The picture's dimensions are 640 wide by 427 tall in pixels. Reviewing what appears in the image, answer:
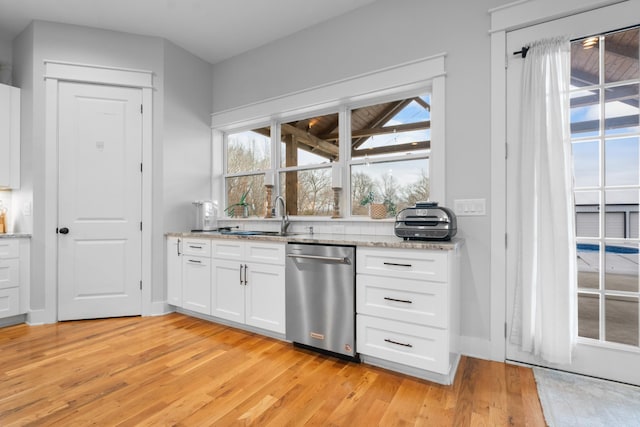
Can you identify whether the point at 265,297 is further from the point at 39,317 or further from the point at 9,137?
the point at 9,137

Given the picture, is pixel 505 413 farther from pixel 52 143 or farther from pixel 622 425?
pixel 52 143

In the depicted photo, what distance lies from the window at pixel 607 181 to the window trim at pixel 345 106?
2.80 feet

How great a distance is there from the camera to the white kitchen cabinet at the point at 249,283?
263cm

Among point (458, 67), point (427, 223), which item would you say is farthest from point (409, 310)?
point (458, 67)

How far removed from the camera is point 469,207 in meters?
2.41

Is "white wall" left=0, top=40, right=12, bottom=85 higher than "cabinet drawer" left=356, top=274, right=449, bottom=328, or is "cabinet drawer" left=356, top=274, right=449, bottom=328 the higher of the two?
"white wall" left=0, top=40, right=12, bottom=85

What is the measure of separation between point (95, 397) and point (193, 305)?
1.38 metres

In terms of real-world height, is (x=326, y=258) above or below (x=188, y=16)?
below

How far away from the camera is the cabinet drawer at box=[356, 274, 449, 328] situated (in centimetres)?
195

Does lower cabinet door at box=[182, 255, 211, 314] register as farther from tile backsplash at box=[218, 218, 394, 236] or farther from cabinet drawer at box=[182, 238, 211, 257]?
tile backsplash at box=[218, 218, 394, 236]

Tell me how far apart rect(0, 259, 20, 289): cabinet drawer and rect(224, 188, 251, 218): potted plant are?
6.87 feet

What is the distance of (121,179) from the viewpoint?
3361 millimetres

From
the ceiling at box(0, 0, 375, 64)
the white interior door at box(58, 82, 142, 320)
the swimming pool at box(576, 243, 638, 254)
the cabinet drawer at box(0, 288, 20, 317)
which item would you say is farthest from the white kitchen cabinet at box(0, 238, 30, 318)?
the swimming pool at box(576, 243, 638, 254)

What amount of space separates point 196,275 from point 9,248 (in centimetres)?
177
